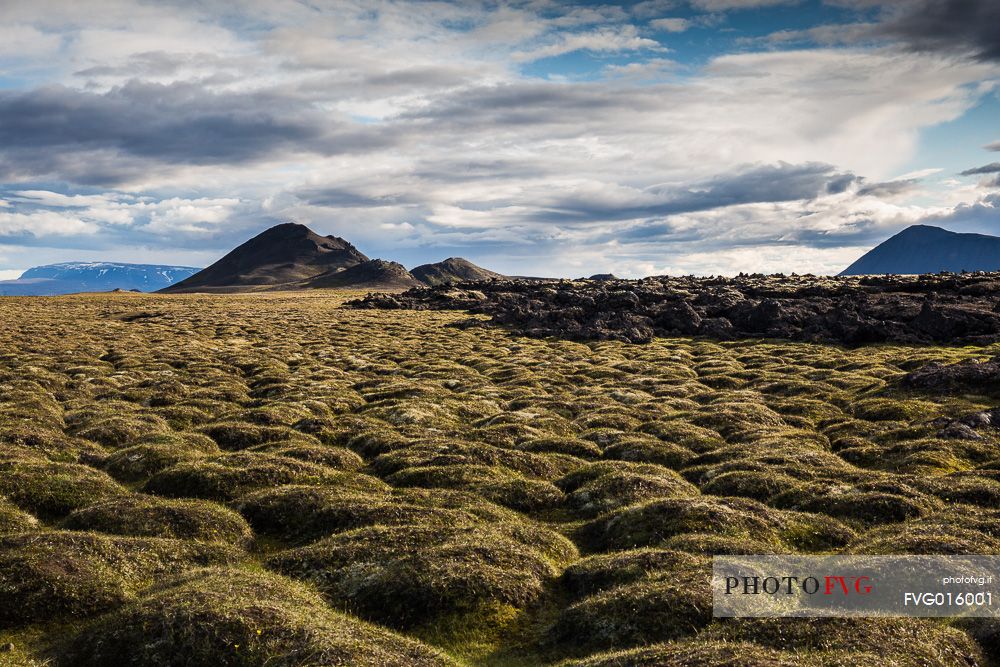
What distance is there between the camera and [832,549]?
907 inches

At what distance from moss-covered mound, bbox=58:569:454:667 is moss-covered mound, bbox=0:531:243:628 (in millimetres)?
1743

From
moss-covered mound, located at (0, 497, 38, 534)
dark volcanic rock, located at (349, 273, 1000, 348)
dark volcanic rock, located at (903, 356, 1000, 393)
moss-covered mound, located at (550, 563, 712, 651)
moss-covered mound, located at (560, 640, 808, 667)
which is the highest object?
dark volcanic rock, located at (349, 273, 1000, 348)

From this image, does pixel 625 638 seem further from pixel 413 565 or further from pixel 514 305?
pixel 514 305

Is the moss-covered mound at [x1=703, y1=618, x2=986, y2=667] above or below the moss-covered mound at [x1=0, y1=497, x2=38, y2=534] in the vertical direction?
below

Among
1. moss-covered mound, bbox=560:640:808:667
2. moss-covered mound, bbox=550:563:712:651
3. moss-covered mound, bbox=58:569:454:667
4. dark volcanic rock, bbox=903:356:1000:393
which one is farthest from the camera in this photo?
dark volcanic rock, bbox=903:356:1000:393

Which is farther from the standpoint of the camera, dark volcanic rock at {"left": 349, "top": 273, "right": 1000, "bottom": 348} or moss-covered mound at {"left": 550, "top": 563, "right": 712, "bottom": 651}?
dark volcanic rock at {"left": 349, "top": 273, "right": 1000, "bottom": 348}

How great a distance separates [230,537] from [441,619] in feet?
32.3

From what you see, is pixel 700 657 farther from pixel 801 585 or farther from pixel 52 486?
pixel 52 486

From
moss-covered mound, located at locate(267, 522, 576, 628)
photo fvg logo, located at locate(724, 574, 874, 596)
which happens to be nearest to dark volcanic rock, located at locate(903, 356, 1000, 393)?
photo fvg logo, located at locate(724, 574, 874, 596)

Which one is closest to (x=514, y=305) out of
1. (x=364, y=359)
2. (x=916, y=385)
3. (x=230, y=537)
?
(x=364, y=359)

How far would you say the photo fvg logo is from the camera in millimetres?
18016

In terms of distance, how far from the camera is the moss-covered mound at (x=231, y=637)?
14953 millimetres

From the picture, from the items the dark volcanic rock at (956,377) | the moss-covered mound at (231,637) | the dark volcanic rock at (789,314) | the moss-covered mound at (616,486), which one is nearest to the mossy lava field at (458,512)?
the moss-covered mound at (231,637)

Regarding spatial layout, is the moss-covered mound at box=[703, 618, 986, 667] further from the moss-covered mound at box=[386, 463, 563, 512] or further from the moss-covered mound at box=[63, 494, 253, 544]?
the moss-covered mound at box=[63, 494, 253, 544]
